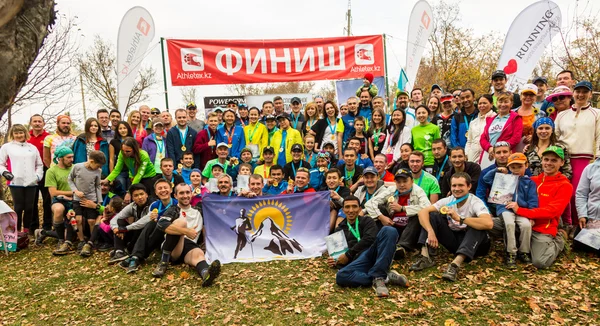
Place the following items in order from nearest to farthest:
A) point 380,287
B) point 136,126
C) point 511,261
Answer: point 380,287
point 511,261
point 136,126

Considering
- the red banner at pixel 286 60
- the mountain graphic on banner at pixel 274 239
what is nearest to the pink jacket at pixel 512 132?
the mountain graphic on banner at pixel 274 239

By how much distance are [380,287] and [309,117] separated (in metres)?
5.34

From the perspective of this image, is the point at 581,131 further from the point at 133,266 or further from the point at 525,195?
the point at 133,266

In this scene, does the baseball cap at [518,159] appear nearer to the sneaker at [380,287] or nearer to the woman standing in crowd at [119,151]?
the sneaker at [380,287]

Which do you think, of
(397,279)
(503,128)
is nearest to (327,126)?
(503,128)

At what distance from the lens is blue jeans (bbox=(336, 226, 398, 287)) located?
5.39m

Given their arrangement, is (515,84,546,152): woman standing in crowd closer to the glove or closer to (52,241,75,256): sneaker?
(52,241,75,256): sneaker

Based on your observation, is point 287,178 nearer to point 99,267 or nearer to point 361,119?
point 361,119

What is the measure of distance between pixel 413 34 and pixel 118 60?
9388mm

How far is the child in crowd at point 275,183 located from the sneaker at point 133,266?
8.80ft

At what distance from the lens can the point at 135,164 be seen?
8.09m

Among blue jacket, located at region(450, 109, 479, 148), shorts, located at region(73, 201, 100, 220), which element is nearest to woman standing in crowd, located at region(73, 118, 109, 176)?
shorts, located at region(73, 201, 100, 220)

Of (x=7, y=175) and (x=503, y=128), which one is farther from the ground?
(x=503, y=128)

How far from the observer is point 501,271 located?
226 inches
